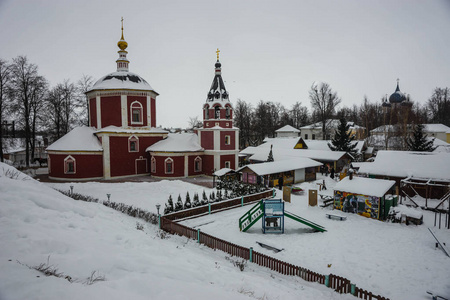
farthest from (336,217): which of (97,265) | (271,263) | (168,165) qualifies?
(168,165)

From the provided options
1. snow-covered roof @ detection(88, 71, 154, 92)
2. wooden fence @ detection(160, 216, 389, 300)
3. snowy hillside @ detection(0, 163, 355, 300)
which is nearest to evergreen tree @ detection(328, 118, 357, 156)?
snow-covered roof @ detection(88, 71, 154, 92)

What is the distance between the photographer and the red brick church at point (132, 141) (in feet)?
78.9

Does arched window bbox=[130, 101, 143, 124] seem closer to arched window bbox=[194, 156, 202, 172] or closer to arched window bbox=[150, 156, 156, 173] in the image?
arched window bbox=[150, 156, 156, 173]

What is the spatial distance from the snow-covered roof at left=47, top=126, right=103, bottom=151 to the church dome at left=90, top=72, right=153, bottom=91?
15.8 ft

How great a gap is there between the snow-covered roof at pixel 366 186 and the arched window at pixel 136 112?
21018 millimetres

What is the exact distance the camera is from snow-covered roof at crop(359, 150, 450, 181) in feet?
56.6

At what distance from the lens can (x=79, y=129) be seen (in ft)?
84.6

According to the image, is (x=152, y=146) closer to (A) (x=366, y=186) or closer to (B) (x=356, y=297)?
(A) (x=366, y=186)

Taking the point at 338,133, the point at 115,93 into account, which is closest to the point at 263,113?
the point at 338,133

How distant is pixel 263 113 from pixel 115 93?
122ft

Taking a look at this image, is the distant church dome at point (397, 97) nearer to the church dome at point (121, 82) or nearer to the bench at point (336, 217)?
the bench at point (336, 217)

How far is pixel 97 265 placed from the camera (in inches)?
205

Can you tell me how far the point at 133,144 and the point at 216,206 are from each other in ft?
50.3

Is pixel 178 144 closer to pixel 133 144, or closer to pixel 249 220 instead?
pixel 133 144
